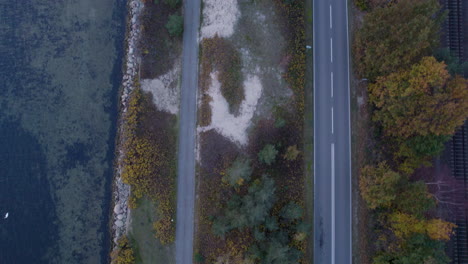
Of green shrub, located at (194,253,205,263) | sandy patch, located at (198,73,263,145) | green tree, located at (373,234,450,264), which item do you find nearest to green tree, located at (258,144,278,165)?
sandy patch, located at (198,73,263,145)

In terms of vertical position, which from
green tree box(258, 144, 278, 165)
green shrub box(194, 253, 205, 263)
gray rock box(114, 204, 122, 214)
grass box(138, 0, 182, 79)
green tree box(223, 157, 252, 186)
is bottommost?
green shrub box(194, 253, 205, 263)

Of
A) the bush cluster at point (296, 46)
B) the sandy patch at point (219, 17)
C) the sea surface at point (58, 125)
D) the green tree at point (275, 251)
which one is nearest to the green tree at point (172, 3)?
the sandy patch at point (219, 17)

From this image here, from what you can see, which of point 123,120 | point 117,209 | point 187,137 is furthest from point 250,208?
point 123,120

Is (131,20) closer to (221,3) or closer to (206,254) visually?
(221,3)

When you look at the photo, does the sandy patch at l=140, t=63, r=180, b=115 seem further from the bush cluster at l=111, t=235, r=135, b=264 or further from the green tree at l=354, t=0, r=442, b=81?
the green tree at l=354, t=0, r=442, b=81

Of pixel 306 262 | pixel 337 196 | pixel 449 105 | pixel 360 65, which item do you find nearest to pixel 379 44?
pixel 360 65
